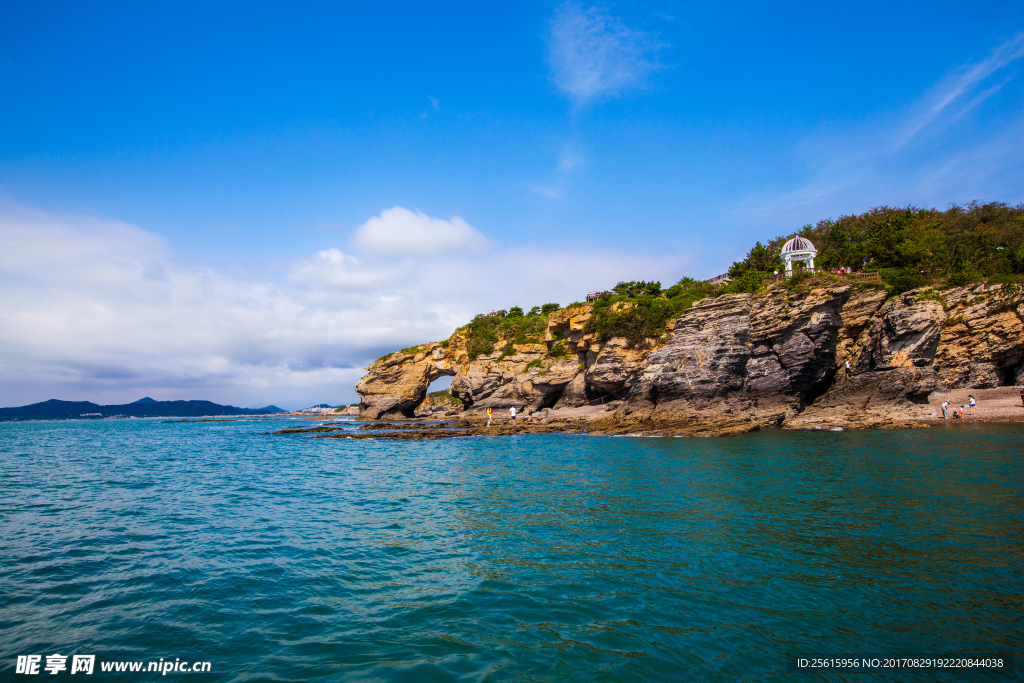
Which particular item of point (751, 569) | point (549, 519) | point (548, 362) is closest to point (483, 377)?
point (548, 362)

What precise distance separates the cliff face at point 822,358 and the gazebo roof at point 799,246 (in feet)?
25.2

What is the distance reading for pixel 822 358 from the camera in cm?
3347

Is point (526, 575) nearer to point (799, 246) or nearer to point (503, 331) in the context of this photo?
point (799, 246)

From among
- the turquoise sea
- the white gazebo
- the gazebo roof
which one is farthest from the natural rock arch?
the turquoise sea

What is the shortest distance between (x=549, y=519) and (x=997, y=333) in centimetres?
4050

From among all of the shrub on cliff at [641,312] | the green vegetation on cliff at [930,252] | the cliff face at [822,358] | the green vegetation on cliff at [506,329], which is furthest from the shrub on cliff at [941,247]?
the green vegetation on cliff at [506,329]

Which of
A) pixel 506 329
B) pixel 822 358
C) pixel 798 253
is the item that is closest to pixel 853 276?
pixel 798 253

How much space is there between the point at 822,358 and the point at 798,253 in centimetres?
1153

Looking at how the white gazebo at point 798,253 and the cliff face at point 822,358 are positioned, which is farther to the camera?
the white gazebo at point 798,253

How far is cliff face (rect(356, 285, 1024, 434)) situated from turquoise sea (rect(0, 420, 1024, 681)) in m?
17.8

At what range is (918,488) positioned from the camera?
12.4 m

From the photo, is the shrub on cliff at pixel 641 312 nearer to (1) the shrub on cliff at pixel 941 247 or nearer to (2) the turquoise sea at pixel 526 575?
(1) the shrub on cliff at pixel 941 247

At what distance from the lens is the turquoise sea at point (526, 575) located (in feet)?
16.7

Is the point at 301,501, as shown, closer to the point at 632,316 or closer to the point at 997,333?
the point at 632,316
